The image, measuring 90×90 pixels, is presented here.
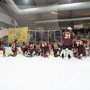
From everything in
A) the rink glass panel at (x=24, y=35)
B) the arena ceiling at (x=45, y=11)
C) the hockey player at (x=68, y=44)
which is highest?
the arena ceiling at (x=45, y=11)

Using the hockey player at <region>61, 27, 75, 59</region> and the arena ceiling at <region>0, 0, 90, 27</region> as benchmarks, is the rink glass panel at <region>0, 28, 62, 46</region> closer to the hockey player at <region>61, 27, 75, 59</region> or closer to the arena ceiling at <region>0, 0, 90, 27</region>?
the arena ceiling at <region>0, 0, 90, 27</region>

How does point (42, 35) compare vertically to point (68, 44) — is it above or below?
above

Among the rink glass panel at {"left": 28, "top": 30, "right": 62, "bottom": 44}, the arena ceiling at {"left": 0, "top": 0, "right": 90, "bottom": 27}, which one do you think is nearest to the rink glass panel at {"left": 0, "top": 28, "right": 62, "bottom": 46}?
the rink glass panel at {"left": 28, "top": 30, "right": 62, "bottom": 44}

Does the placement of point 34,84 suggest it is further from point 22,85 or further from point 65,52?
point 65,52

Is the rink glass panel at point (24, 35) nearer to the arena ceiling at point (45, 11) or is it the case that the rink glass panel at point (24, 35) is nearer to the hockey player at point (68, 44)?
the arena ceiling at point (45, 11)

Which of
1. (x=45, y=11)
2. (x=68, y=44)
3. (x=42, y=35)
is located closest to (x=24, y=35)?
(x=42, y=35)

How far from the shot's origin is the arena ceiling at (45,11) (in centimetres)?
623

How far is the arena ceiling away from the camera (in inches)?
245

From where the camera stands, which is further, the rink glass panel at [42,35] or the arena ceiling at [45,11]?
the arena ceiling at [45,11]

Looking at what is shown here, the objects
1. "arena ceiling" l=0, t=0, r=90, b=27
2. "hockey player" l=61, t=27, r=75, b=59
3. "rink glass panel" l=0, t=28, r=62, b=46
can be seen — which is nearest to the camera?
"hockey player" l=61, t=27, r=75, b=59

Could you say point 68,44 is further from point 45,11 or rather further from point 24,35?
point 45,11

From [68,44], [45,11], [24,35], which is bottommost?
[68,44]

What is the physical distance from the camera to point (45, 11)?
6.53 m

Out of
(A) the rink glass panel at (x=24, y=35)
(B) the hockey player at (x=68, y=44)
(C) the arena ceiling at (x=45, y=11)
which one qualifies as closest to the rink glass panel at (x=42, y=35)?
(A) the rink glass panel at (x=24, y=35)
